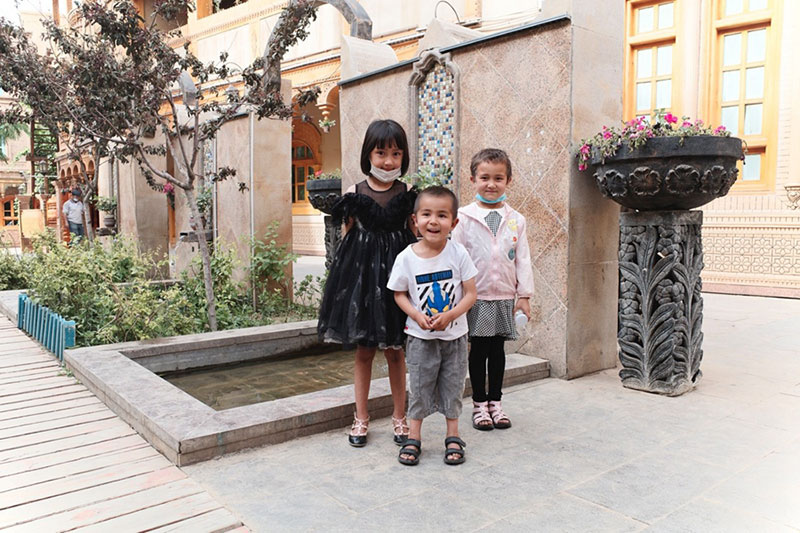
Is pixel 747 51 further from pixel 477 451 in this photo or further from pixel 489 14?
pixel 477 451

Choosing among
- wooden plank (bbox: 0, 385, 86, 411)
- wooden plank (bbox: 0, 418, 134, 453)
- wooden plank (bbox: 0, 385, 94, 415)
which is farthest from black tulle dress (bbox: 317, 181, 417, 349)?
wooden plank (bbox: 0, 385, 86, 411)

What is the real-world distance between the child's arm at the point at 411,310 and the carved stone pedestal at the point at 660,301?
1.76 metres

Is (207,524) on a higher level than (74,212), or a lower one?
lower

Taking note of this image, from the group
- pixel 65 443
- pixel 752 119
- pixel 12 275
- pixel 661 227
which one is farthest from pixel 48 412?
pixel 752 119

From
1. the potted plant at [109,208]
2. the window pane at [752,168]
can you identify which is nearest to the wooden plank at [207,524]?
the window pane at [752,168]

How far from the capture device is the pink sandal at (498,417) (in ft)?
10.8

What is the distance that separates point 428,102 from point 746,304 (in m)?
5.29

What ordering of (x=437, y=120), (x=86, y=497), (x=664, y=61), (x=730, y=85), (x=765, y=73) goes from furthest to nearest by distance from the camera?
1. (x=664, y=61)
2. (x=730, y=85)
3. (x=765, y=73)
4. (x=437, y=120)
5. (x=86, y=497)

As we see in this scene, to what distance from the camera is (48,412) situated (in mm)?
3641

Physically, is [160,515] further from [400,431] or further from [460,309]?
[460,309]

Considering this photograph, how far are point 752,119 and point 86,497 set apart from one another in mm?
10175

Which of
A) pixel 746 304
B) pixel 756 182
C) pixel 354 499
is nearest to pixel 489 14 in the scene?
pixel 756 182

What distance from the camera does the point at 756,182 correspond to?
31.6 feet

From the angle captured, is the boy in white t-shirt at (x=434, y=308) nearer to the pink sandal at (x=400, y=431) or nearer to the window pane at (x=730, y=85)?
the pink sandal at (x=400, y=431)
